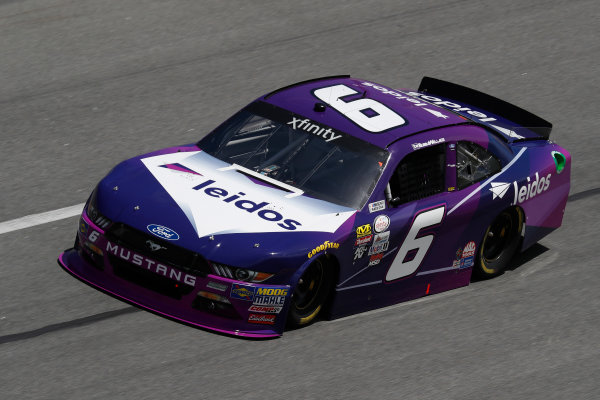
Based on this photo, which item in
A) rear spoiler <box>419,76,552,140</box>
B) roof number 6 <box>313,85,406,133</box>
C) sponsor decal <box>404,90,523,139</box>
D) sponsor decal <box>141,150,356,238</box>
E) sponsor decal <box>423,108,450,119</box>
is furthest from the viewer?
rear spoiler <box>419,76,552,140</box>

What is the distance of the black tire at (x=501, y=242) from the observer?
365 inches

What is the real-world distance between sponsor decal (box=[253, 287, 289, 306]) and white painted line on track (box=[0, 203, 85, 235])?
9.04 feet

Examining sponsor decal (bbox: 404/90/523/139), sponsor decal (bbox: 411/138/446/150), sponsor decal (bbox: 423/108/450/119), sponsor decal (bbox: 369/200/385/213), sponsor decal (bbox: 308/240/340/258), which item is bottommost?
sponsor decal (bbox: 308/240/340/258)

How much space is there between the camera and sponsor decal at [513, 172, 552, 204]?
9197 mm

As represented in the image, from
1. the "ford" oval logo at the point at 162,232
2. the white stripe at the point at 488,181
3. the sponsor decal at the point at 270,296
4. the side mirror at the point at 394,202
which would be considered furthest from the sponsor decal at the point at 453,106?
the "ford" oval logo at the point at 162,232

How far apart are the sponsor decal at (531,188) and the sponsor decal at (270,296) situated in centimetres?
249

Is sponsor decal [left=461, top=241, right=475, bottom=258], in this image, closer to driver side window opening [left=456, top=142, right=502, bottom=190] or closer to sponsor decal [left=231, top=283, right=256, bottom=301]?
driver side window opening [left=456, top=142, right=502, bottom=190]

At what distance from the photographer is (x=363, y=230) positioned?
8016 millimetres

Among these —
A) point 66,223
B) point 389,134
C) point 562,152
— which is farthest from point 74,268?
point 562,152

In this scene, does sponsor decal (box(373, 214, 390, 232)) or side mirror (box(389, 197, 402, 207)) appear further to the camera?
side mirror (box(389, 197, 402, 207))

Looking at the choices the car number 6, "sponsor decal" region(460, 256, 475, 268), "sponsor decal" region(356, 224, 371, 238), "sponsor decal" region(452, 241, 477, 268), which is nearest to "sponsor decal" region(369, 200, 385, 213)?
"sponsor decal" region(356, 224, 371, 238)

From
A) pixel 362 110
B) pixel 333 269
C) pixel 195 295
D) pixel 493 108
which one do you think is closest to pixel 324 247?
pixel 333 269

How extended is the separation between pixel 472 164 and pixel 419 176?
1.97 ft

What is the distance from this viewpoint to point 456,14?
14.5 m
